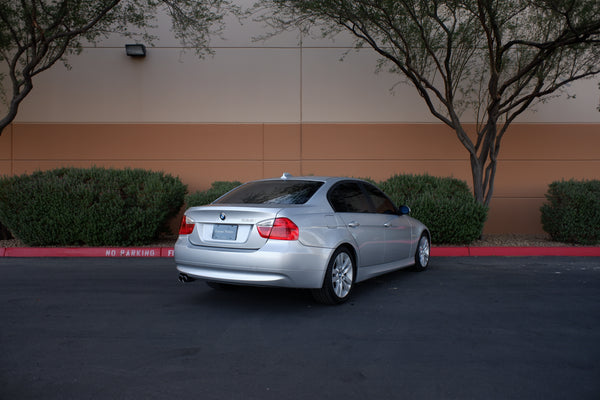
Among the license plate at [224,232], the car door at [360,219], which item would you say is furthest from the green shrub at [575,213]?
the license plate at [224,232]

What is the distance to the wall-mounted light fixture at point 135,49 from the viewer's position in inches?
489

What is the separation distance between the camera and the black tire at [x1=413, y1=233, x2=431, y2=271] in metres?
7.39

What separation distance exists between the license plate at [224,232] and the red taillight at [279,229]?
0.99 feet

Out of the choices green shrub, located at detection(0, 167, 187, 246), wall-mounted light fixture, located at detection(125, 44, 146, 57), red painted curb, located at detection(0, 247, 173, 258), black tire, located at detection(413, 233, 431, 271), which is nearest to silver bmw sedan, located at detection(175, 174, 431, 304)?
black tire, located at detection(413, 233, 431, 271)

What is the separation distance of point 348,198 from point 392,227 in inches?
38.4

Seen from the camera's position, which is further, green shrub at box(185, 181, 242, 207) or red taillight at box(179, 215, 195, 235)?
green shrub at box(185, 181, 242, 207)

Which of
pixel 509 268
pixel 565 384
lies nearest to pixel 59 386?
pixel 565 384

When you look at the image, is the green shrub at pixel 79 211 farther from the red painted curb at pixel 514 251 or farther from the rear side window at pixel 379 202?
the red painted curb at pixel 514 251

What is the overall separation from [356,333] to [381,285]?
2304mm

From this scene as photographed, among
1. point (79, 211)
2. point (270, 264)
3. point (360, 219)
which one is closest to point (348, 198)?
point (360, 219)

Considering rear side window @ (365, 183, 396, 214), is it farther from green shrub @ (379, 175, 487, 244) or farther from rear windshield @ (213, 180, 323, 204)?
green shrub @ (379, 175, 487, 244)

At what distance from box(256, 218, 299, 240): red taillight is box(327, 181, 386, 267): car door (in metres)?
0.82

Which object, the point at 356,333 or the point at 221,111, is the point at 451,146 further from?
the point at 356,333

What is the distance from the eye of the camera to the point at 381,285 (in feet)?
21.3
